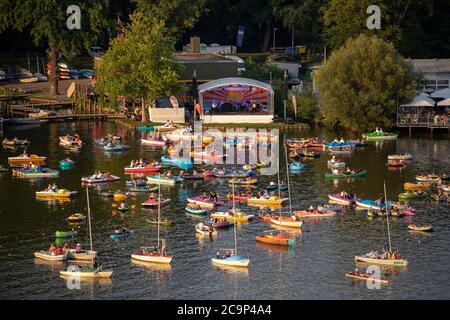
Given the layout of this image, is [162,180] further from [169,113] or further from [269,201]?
[169,113]

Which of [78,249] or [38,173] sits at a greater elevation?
[38,173]

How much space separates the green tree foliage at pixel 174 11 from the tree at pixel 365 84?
36783 mm

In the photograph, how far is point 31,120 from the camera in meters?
161

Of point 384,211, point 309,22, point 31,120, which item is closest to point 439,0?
point 309,22

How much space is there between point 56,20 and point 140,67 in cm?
2004

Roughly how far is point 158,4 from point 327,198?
7477 centimetres

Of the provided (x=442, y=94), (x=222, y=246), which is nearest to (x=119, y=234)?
(x=222, y=246)

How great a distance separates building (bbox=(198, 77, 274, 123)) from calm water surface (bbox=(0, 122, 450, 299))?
27297 millimetres

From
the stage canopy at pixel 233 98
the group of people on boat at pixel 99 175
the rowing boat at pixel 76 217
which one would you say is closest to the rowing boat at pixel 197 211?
the rowing boat at pixel 76 217

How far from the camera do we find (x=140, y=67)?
506ft

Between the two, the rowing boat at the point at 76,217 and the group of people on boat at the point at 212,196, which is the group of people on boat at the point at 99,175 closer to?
the group of people on boat at the point at 212,196

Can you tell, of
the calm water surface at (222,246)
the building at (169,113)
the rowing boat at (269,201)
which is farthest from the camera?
the building at (169,113)

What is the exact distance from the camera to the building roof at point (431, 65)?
164m
